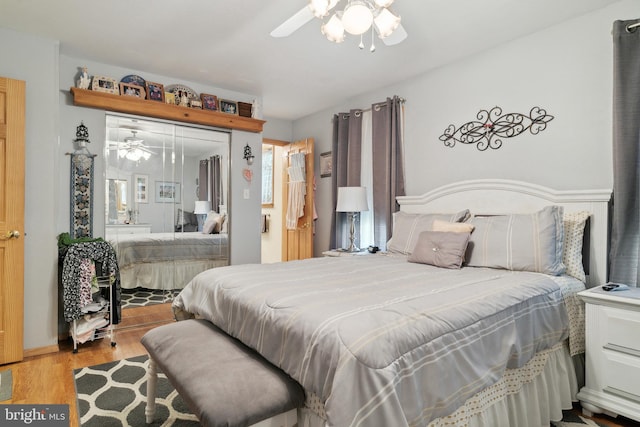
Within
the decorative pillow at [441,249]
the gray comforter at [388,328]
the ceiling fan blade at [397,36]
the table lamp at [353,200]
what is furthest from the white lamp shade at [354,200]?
the ceiling fan blade at [397,36]

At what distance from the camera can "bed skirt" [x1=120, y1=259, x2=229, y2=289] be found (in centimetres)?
346

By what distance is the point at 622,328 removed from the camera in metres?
1.79

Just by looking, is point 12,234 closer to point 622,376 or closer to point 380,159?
point 380,159

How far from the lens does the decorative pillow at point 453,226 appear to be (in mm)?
2551

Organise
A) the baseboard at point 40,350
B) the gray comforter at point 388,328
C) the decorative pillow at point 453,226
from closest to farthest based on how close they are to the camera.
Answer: the gray comforter at point 388,328, the decorative pillow at point 453,226, the baseboard at point 40,350

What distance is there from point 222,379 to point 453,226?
6.59ft

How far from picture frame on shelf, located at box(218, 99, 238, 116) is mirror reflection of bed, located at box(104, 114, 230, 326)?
26 centimetres

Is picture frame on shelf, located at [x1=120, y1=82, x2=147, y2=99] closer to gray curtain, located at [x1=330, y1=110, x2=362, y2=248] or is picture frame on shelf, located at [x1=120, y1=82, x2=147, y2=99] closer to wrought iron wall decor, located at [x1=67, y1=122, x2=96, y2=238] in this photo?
wrought iron wall decor, located at [x1=67, y1=122, x2=96, y2=238]

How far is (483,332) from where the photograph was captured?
56.4 inches

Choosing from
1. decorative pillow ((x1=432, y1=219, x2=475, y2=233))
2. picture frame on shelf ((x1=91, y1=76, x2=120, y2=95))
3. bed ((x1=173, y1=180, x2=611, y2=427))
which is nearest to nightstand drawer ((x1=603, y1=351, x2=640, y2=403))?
bed ((x1=173, y1=180, x2=611, y2=427))

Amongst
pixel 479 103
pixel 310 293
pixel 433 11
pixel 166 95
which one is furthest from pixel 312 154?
pixel 310 293

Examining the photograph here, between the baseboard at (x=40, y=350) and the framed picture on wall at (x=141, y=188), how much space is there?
1.41 m

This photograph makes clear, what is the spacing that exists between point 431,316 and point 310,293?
1.74ft

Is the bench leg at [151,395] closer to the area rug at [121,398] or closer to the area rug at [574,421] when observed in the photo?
the area rug at [121,398]
